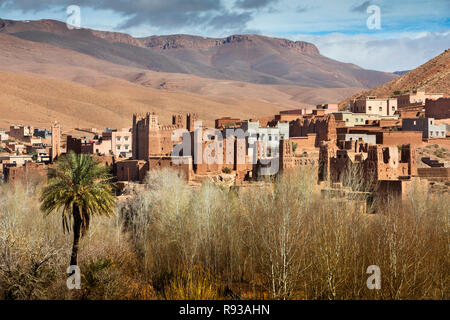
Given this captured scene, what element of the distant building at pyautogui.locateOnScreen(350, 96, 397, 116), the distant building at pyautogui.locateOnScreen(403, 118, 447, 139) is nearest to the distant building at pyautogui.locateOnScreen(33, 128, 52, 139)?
the distant building at pyautogui.locateOnScreen(350, 96, 397, 116)

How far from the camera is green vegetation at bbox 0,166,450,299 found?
18.3 meters

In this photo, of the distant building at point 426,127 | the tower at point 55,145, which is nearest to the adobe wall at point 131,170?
the tower at point 55,145

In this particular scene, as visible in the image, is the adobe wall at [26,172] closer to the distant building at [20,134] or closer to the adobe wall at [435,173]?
the adobe wall at [435,173]

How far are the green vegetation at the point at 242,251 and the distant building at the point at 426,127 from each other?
18.1m

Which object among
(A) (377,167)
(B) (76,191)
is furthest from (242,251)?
(A) (377,167)

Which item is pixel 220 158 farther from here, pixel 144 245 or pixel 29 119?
pixel 29 119

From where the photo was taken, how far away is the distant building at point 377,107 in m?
58.1

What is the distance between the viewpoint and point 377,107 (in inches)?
2308

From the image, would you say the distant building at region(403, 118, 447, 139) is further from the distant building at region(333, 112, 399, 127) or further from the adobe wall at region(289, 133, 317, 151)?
the adobe wall at region(289, 133, 317, 151)

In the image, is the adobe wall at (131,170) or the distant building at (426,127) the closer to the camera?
the adobe wall at (131,170)

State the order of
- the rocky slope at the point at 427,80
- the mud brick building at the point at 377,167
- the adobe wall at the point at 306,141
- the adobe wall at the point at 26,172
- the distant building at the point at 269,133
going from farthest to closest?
the rocky slope at the point at 427,80, the distant building at the point at 269,133, the adobe wall at the point at 306,141, the adobe wall at the point at 26,172, the mud brick building at the point at 377,167

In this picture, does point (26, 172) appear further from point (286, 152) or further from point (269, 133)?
point (269, 133)

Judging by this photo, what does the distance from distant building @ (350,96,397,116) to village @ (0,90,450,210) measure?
3979 mm

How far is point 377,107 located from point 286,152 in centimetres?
2770
